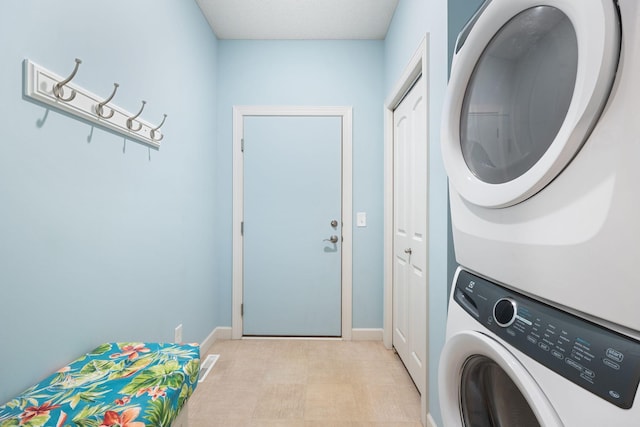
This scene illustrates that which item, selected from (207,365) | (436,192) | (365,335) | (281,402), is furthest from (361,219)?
(207,365)

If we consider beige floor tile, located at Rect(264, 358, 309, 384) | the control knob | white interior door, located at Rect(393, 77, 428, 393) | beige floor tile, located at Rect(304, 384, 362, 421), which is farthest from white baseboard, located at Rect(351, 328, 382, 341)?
the control knob

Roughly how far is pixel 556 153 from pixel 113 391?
1.23 metres

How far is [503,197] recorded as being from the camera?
62 cm

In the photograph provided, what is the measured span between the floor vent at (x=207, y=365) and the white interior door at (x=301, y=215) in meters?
0.46

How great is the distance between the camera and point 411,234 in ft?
6.91

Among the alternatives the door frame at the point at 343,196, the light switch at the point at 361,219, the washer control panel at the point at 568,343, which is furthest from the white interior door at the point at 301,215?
the washer control panel at the point at 568,343

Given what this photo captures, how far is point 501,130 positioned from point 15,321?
141cm

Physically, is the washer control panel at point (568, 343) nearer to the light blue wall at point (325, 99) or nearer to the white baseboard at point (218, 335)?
the light blue wall at point (325, 99)

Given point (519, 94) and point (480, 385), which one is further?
point (480, 385)

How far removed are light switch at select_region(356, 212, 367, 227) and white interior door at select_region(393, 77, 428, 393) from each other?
289 mm

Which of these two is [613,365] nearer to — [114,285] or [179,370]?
[179,370]

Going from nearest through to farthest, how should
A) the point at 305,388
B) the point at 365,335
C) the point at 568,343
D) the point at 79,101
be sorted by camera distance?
1. the point at 568,343
2. the point at 79,101
3. the point at 305,388
4. the point at 365,335

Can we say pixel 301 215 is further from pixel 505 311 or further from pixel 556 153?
pixel 556 153

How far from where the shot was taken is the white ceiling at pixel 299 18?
2334mm
